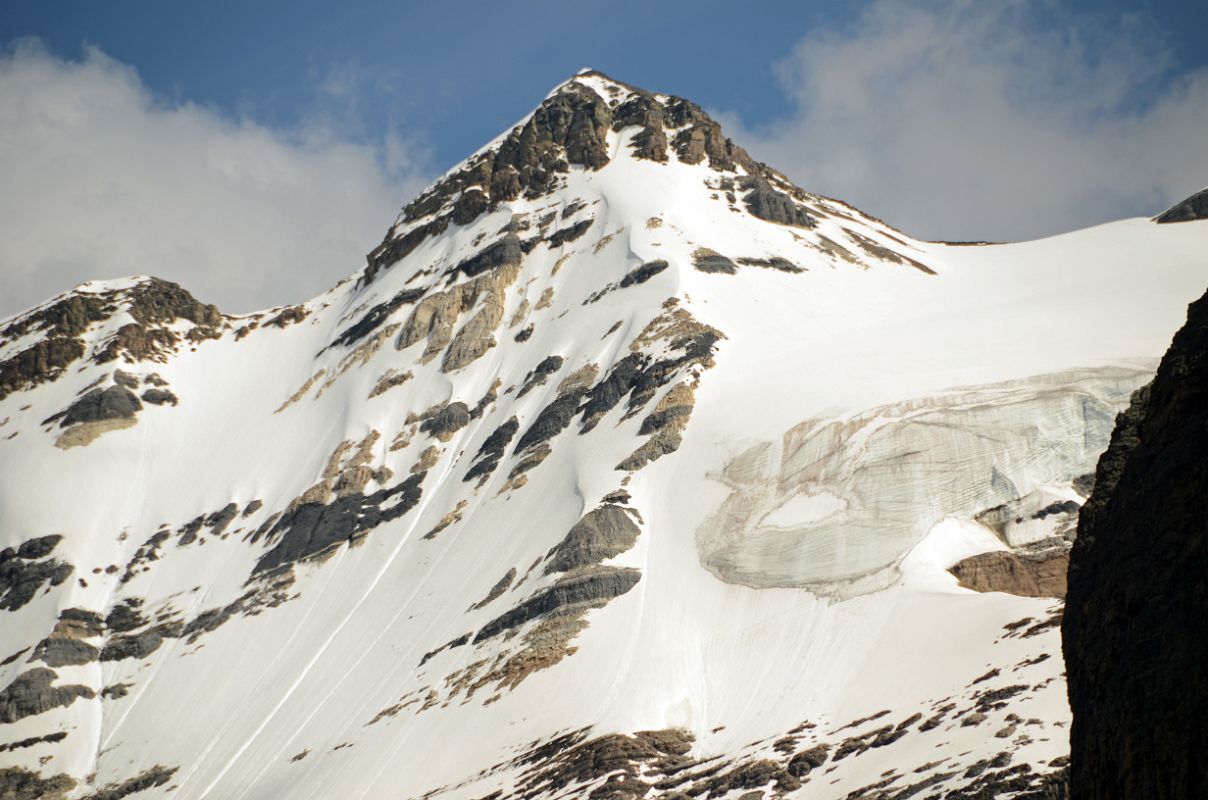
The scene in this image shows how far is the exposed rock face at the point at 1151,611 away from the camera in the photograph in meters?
11.6

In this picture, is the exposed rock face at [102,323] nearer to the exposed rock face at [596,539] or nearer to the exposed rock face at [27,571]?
the exposed rock face at [27,571]

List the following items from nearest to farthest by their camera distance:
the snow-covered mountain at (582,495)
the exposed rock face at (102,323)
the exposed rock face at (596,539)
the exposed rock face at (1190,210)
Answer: the snow-covered mountain at (582,495) < the exposed rock face at (596,539) < the exposed rock face at (1190,210) < the exposed rock face at (102,323)

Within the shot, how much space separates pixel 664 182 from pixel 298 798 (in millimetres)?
80357

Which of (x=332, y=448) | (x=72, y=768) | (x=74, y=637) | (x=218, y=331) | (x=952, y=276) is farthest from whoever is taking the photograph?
(x=218, y=331)

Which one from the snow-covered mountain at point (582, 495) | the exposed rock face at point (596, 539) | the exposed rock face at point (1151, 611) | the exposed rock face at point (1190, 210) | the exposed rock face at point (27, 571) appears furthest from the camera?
the exposed rock face at point (1190, 210)

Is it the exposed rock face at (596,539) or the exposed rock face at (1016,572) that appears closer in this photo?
the exposed rock face at (1016,572)

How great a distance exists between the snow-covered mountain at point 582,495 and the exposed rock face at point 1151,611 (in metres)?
17.8

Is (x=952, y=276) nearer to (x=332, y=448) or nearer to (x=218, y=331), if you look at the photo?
Answer: (x=332, y=448)

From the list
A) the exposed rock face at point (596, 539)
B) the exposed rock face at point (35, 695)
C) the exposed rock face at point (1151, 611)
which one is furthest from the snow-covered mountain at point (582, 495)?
the exposed rock face at point (1151, 611)

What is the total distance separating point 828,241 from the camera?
124125 millimetres

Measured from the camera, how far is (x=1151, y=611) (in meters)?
12.5

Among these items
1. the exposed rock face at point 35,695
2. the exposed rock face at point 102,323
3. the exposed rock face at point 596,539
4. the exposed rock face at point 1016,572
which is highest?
the exposed rock face at point 102,323

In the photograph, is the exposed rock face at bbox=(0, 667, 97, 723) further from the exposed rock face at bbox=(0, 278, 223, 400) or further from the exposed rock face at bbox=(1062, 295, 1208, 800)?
the exposed rock face at bbox=(1062, 295, 1208, 800)

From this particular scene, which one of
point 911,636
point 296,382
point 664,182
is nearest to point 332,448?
point 296,382
